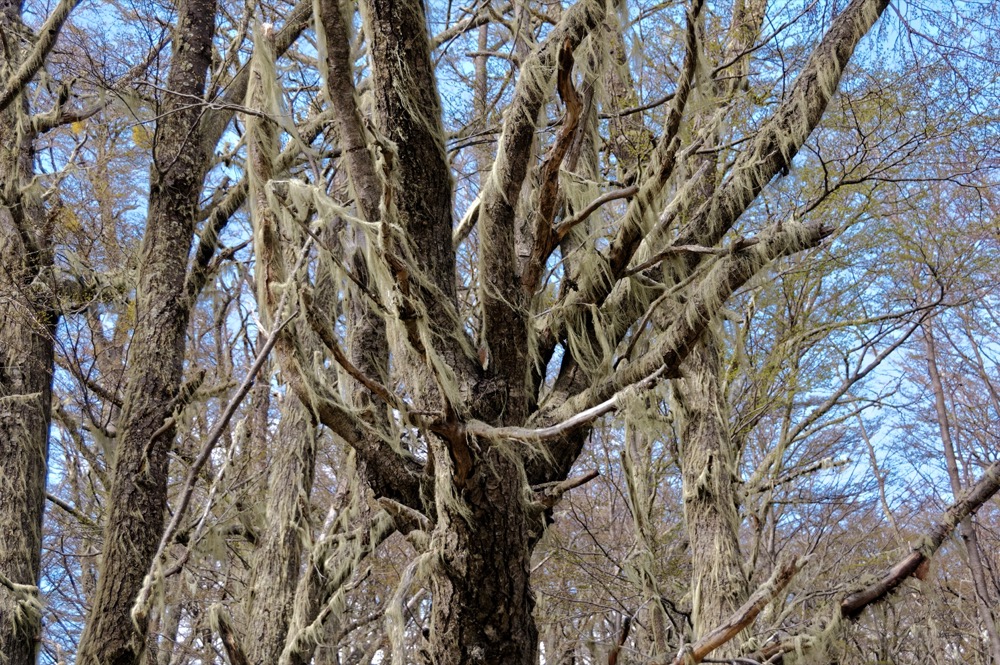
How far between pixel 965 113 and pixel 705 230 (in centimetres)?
291

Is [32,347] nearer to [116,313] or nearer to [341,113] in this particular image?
[116,313]

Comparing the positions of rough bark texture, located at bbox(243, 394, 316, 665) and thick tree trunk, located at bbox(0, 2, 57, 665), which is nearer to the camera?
thick tree trunk, located at bbox(0, 2, 57, 665)

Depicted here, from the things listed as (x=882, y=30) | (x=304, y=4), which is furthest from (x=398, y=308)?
(x=304, y=4)

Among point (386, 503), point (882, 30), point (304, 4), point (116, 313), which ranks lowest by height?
point (386, 503)

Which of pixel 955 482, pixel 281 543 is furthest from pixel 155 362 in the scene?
pixel 955 482

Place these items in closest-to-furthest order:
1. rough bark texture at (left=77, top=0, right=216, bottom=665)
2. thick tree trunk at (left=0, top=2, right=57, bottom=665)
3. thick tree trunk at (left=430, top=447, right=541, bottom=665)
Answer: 1. thick tree trunk at (left=430, top=447, right=541, bottom=665)
2. rough bark texture at (left=77, top=0, right=216, bottom=665)
3. thick tree trunk at (left=0, top=2, right=57, bottom=665)

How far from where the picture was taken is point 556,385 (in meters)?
2.93

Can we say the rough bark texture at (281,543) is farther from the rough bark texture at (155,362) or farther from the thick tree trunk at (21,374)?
the thick tree trunk at (21,374)

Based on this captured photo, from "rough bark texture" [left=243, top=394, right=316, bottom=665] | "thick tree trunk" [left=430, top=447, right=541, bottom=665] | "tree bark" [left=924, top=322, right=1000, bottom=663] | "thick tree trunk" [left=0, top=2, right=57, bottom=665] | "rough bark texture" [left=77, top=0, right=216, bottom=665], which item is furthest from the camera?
"tree bark" [left=924, top=322, right=1000, bottom=663]

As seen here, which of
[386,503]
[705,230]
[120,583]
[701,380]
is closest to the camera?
[386,503]

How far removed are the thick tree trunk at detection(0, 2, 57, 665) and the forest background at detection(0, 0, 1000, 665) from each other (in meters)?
0.02

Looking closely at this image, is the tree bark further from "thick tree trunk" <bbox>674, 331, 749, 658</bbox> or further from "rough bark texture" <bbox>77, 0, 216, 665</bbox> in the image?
"rough bark texture" <bbox>77, 0, 216, 665</bbox>

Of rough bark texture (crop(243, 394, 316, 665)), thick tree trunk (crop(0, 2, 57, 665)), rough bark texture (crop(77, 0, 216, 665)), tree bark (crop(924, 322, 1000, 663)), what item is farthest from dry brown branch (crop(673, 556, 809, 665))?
tree bark (crop(924, 322, 1000, 663))

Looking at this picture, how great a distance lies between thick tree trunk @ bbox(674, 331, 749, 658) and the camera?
4141 mm
